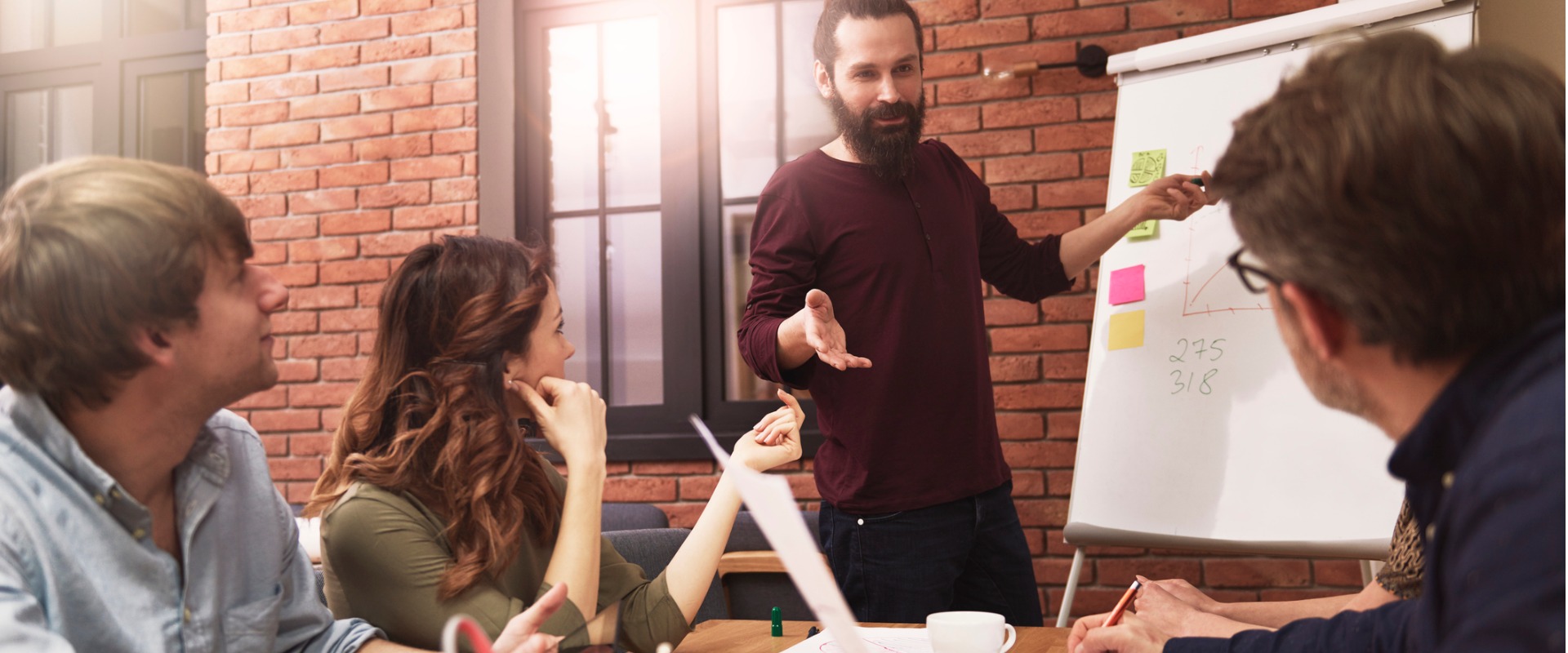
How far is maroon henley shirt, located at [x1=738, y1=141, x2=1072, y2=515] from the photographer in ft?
6.32

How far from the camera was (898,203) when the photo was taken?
2.01 metres

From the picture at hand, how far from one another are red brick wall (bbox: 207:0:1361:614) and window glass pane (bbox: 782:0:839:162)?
0.44 m

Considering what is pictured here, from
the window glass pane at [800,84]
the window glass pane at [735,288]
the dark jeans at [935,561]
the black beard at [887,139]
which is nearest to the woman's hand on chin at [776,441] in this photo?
the dark jeans at [935,561]

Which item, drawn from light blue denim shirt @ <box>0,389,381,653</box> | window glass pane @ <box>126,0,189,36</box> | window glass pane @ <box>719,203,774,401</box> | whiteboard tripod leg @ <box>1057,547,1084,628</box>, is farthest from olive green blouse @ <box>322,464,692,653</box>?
window glass pane @ <box>126,0,189,36</box>

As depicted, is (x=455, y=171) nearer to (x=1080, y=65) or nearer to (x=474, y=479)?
(x=1080, y=65)

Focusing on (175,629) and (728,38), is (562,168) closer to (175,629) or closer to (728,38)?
(728,38)

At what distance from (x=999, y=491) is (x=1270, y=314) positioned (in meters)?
0.65

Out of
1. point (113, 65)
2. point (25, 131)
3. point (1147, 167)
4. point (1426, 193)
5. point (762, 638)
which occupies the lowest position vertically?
point (762, 638)

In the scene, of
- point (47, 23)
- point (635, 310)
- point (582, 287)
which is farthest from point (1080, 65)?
point (47, 23)

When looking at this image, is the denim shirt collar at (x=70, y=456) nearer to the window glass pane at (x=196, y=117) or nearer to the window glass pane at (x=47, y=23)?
the window glass pane at (x=196, y=117)

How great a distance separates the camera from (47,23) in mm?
4012

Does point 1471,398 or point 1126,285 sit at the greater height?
point 1126,285

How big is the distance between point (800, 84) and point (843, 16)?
1.31 meters

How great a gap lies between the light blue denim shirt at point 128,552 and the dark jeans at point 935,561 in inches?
40.4
